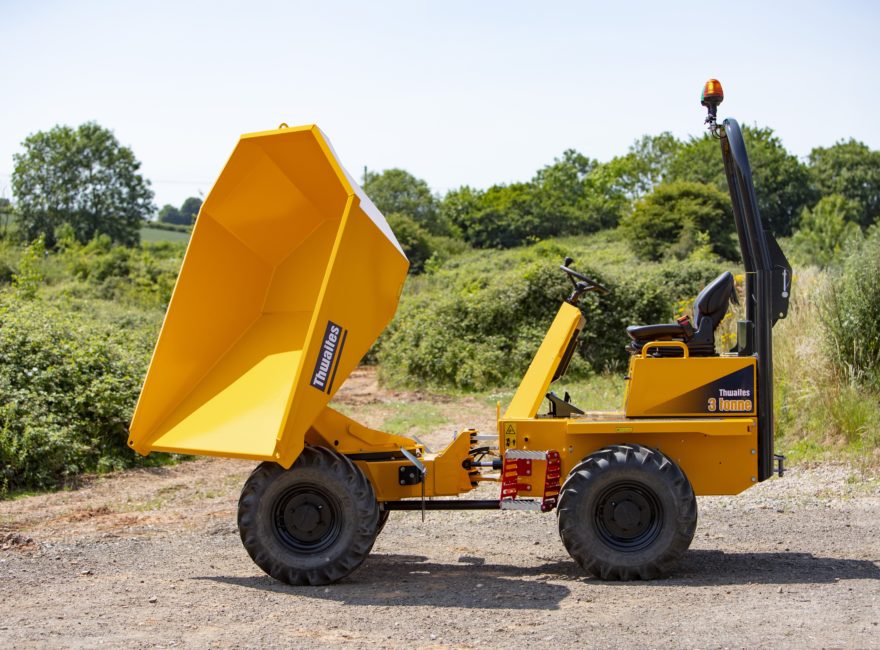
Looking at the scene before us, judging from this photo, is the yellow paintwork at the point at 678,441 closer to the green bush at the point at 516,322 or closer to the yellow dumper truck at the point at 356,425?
the yellow dumper truck at the point at 356,425

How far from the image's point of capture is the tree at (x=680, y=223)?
32688 millimetres

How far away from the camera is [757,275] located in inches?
257

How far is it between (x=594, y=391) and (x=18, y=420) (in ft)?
30.7

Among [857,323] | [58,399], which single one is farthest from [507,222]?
[58,399]

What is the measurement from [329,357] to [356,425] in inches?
33.2

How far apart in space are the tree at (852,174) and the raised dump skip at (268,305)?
48606mm

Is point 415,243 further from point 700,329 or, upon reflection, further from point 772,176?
point 700,329

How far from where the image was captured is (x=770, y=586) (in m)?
6.02

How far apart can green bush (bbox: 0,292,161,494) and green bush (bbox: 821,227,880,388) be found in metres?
8.76

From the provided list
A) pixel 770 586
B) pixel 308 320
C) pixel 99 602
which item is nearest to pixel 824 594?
pixel 770 586

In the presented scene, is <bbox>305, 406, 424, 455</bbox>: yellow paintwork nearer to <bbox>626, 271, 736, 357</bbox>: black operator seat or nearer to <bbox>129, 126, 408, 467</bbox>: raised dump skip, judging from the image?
<bbox>129, 126, 408, 467</bbox>: raised dump skip

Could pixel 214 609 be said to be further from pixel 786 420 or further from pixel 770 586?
pixel 786 420

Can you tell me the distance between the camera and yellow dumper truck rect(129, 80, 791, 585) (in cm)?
617

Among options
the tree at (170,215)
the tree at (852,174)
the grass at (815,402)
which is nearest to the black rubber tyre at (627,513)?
the grass at (815,402)
